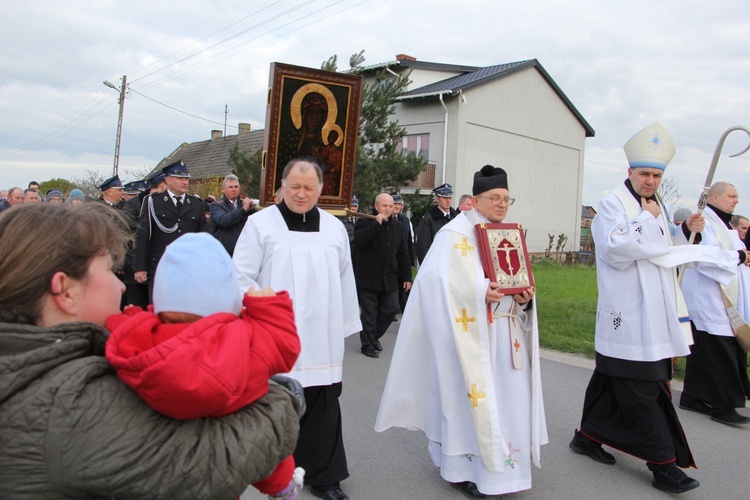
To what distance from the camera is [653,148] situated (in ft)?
13.7

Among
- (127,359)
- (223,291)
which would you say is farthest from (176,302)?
(127,359)

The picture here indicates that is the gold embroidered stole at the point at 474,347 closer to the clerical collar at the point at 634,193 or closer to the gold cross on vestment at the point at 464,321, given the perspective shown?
the gold cross on vestment at the point at 464,321

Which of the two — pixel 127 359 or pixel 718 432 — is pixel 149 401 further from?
pixel 718 432

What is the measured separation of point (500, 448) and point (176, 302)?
103 inches

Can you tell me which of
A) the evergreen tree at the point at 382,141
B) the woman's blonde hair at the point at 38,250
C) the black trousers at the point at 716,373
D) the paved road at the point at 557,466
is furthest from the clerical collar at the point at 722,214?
the evergreen tree at the point at 382,141

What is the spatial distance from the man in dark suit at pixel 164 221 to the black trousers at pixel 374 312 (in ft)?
7.14

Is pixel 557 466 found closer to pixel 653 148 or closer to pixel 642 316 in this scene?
pixel 642 316

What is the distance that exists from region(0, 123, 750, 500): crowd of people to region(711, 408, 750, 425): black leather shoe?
0.06 feet

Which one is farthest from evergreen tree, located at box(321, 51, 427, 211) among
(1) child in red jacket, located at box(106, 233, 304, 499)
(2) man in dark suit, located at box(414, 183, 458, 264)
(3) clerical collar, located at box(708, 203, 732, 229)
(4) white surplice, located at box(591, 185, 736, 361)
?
(1) child in red jacket, located at box(106, 233, 304, 499)

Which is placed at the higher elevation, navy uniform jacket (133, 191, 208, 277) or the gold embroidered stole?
navy uniform jacket (133, 191, 208, 277)

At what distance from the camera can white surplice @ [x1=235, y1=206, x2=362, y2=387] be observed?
348 centimetres

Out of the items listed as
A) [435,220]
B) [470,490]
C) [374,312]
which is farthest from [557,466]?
[435,220]

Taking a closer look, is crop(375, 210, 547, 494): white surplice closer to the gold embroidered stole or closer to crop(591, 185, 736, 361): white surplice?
the gold embroidered stole

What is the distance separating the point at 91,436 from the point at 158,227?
6.17 meters
